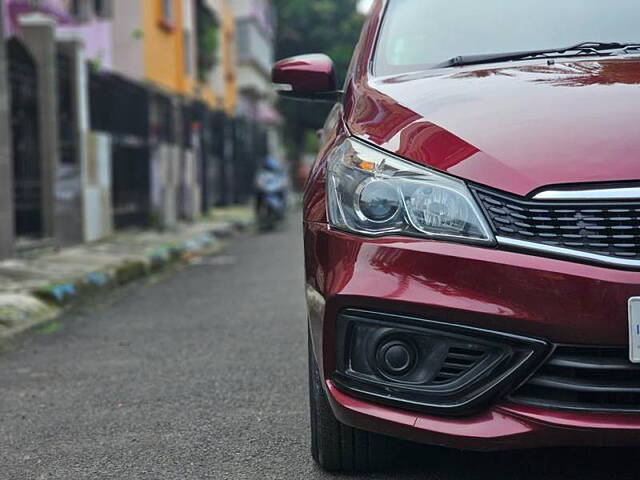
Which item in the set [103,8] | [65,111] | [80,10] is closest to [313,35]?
[103,8]

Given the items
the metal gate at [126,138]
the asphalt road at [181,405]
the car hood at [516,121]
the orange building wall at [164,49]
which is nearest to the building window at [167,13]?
the orange building wall at [164,49]

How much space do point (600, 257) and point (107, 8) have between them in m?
17.0

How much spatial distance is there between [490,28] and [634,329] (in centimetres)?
147

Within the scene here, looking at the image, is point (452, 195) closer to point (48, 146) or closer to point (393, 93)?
point (393, 93)

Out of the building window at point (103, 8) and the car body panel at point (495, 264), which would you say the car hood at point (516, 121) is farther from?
the building window at point (103, 8)

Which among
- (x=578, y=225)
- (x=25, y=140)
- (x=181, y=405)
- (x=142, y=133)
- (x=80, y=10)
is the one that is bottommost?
(x=181, y=405)

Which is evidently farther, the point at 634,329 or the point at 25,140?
the point at 25,140

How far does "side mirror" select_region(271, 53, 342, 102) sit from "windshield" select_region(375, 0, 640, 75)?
19cm

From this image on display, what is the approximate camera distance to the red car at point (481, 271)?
83.2 inches

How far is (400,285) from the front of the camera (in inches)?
86.4

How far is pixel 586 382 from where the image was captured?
215 cm

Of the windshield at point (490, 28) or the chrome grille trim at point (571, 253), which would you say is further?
the windshield at point (490, 28)

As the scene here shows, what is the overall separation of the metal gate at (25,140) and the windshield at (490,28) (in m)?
6.42

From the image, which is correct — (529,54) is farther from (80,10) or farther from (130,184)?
(80,10)
